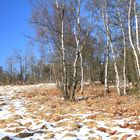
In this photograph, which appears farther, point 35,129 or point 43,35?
point 43,35

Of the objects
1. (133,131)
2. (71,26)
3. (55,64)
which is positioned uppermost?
(71,26)

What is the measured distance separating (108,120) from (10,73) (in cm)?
6544

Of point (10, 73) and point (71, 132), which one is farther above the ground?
point (10, 73)

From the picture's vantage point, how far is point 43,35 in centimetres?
2686

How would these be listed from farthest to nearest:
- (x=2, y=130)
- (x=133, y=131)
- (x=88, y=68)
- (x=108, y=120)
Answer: (x=88, y=68), (x=108, y=120), (x=2, y=130), (x=133, y=131)

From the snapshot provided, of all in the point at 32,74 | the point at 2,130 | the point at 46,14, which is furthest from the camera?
the point at 32,74

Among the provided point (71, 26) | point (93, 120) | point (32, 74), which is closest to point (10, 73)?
point (32, 74)

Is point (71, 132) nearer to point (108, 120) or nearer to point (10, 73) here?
point (108, 120)

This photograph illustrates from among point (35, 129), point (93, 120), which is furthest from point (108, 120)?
point (35, 129)

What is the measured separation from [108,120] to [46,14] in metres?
11.5

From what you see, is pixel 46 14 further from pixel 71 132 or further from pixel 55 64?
pixel 71 132

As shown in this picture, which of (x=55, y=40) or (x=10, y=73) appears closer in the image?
(x=55, y=40)

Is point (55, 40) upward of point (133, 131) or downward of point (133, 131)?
upward

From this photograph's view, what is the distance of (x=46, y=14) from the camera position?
837 inches
